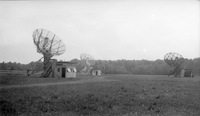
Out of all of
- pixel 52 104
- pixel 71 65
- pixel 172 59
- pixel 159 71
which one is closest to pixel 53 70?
pixel 71 65

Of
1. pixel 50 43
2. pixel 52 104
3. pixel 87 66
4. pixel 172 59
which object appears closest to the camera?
pixel 52 104

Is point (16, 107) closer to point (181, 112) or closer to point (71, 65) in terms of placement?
point (181, 112)

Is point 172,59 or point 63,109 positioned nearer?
point 63,109

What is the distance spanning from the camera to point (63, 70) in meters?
44.5

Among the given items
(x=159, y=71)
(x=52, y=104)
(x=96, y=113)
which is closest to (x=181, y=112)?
(x=96, y=113)

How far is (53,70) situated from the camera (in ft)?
150

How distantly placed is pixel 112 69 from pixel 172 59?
196 ft

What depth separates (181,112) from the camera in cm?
1016

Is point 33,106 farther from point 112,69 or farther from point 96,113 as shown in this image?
point 112,69

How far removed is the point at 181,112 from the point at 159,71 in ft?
372

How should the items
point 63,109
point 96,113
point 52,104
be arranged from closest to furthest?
1. point 96,113
2. point 63,109
3. point 52,104

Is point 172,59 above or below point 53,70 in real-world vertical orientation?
above

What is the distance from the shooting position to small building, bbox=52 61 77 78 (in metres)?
44.2

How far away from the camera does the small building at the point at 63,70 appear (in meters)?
44.2
